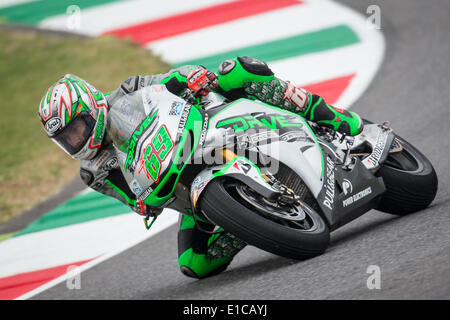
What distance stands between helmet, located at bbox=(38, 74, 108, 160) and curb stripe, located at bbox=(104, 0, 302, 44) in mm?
6728

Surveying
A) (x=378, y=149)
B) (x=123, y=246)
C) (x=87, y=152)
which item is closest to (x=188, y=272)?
(x=87, y=152)

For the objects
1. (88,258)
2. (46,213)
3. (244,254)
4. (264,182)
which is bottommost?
(46,213)

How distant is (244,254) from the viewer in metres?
5.64

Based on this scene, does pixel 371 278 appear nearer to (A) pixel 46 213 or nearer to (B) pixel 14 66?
(A) pixel 46 213

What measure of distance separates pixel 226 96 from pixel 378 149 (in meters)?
1.10

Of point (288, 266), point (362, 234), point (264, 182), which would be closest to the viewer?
point (264, 182)

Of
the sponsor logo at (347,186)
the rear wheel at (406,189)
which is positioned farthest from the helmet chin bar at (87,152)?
the rear wheel at (406,189)

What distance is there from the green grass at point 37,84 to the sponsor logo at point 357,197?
166 inches

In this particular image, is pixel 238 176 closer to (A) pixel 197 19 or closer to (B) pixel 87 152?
(B) pixel 87 152

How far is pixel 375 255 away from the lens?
13.6ft

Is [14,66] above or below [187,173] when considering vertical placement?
below
